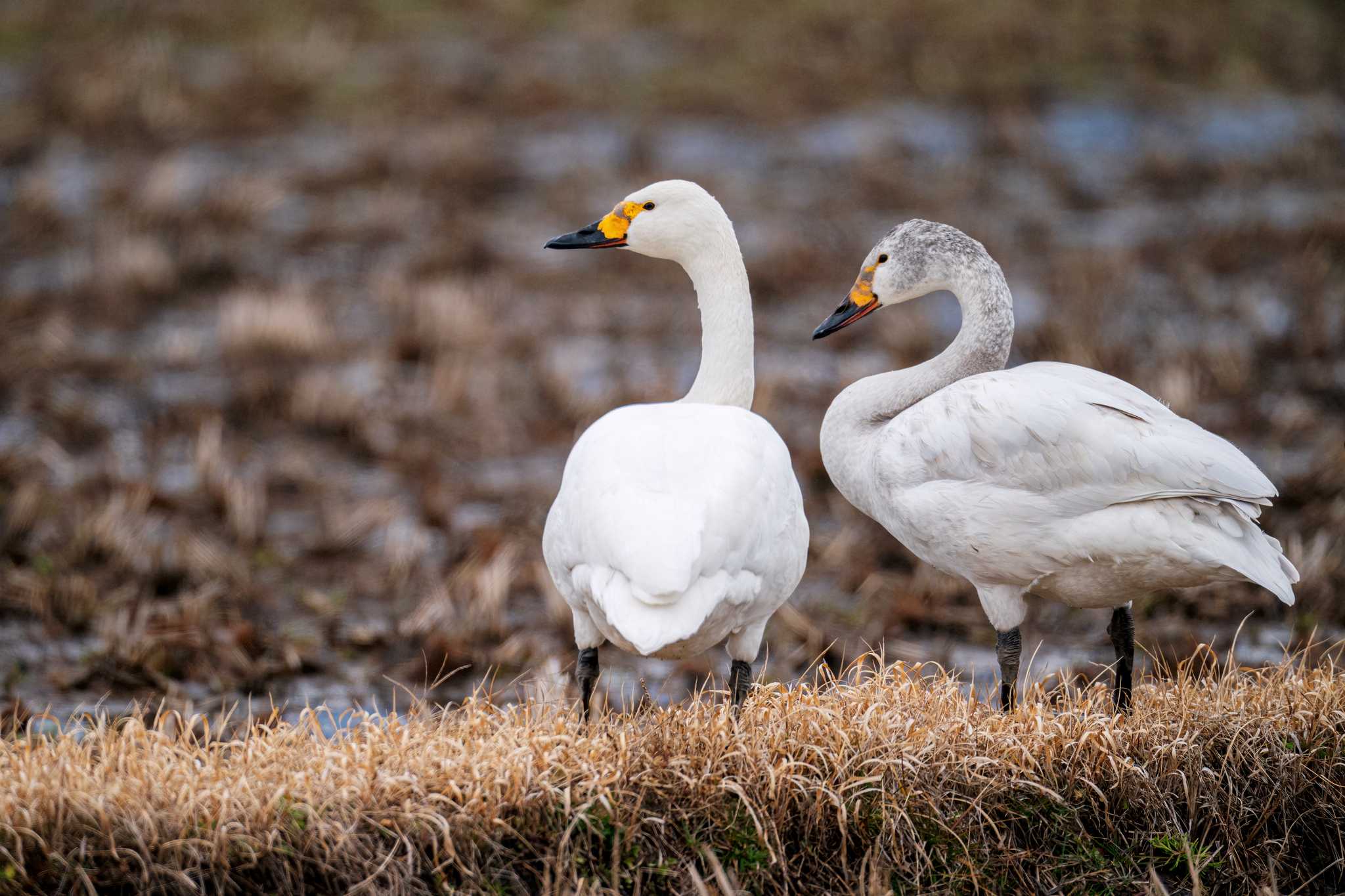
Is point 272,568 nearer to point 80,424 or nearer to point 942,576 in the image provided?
point 80,424

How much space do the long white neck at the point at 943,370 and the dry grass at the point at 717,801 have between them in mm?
886

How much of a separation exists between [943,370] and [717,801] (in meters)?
1.74

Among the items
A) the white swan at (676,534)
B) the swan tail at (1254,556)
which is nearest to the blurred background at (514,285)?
the white swan at (676,534)

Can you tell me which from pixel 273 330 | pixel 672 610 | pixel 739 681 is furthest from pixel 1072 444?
pixel 273 330

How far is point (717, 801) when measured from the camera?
3.95 metres

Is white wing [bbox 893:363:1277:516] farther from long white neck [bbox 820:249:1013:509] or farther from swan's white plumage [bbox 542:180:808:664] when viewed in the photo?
swan's white plumage [bbox 542:180:808:664]

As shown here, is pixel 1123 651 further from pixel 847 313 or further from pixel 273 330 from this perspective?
pixel 273 330

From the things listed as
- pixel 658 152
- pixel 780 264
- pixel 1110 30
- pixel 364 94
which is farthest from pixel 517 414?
pixel 1110 30

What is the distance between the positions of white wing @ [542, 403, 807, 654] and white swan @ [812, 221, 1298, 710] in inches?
17.3

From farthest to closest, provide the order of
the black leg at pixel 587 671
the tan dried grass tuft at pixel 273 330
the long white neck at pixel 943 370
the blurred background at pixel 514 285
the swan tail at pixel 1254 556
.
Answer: the tan dried grass tuft at pixel 273 330 < the blurred background at pixel 514 285 < the long white neck at pixel 943 370 < the black leg at pixel 587 671 < the swan tail at pixel 1254 556

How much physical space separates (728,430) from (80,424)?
5.97m

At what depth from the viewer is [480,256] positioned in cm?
1180

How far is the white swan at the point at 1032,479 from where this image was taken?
169 inches

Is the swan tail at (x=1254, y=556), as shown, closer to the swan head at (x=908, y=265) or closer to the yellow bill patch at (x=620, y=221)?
the swan head at (x=908, y=265)
